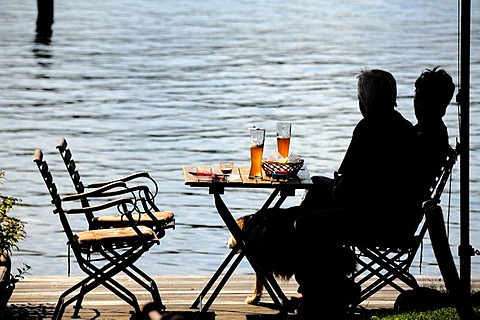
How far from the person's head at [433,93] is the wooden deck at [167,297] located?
1.06m

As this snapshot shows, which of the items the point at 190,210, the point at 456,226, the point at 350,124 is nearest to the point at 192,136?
the point at 350,124

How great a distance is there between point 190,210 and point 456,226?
87.2 inches

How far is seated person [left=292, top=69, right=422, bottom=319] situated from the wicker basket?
10.4 inches

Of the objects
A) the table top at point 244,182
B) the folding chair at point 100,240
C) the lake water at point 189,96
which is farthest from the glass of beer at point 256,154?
the lake water at point 189,96

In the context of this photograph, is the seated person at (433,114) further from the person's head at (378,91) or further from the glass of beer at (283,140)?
the glass of beer at (283,140)

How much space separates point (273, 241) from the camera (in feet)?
18.8

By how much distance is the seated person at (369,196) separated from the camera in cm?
543

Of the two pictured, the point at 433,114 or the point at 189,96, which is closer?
the point at 433,114

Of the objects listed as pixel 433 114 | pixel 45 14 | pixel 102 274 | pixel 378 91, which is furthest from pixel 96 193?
pixel 45 14

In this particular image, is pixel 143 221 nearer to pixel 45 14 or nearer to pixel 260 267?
pixel 260 267

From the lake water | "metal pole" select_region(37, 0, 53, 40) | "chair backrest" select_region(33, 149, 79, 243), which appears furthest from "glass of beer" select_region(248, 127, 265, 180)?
"metal pole" select_region(37, 0, 53, 40)

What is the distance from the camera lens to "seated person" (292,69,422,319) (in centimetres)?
543

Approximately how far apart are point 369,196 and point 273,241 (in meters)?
0.57

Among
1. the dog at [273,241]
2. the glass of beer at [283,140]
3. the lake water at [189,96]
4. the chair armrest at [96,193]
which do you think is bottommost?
the lake water at [189,96]
